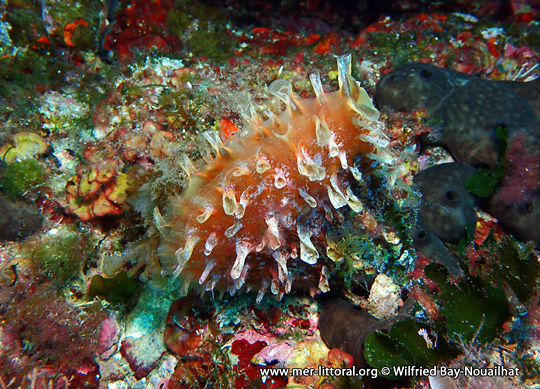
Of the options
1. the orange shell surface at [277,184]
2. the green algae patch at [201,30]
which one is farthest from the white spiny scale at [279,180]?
the green algae patch at [201,30]

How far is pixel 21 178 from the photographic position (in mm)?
3756

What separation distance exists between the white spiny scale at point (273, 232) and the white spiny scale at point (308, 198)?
11.4 inches

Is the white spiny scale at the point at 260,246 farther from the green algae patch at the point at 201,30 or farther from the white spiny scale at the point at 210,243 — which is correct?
the green algae patch at the point at 201,30

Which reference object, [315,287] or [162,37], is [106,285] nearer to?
[315,287]

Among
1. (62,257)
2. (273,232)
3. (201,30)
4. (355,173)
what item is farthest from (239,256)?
(201,30)

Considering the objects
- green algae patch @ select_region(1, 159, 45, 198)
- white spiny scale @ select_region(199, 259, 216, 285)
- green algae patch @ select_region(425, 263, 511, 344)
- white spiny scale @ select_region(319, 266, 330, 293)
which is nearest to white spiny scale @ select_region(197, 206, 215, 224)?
white spiny scale @ select_region(199, 259, 216, 285)

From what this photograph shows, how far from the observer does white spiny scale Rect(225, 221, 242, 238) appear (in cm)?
210

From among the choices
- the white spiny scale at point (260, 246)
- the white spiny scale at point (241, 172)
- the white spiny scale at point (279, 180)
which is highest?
the white spiny scale at point (241, 172)

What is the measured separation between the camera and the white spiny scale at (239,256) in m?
2.10

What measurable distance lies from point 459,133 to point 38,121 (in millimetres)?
6885

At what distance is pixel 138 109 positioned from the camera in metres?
3.75

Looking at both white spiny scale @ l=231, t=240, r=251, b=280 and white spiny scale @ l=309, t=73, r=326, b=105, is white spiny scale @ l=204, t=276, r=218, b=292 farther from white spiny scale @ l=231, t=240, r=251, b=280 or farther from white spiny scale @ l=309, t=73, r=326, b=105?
white spiny scale @ l=309, t=73, r=326, b=105

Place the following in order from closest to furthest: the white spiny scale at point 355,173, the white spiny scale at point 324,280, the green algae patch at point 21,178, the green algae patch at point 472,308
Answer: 1. the white spiny scale at point 355,173
2. the green algae patch at point 472,308
3. the white spiny scale at point 324,280
4. the green algae patch at point 21,178

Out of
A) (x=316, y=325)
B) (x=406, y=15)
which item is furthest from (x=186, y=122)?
(x=406, y=15)
